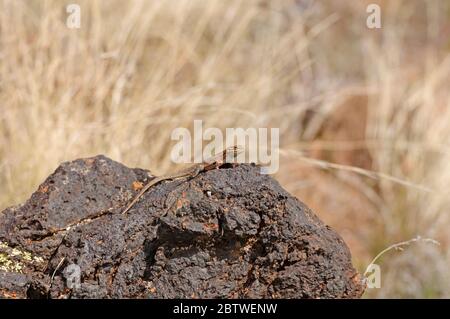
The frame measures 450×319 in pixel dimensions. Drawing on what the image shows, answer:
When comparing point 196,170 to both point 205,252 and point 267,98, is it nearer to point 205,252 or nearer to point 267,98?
point 205,252

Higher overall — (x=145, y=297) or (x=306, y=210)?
(x=306, y=210)

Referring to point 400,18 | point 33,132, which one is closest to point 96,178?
point 33,132

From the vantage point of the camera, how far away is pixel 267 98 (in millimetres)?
5242

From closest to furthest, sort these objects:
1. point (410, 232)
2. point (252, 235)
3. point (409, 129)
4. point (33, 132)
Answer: point (252, 235) → point (33, 132) → point (410, 232) → point (409, 129)

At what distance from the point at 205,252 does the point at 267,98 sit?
11.3 ft

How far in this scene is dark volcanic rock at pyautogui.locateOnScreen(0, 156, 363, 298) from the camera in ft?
6.04

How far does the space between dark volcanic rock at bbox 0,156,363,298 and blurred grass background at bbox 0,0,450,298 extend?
0.83 m

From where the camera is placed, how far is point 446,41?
326 inches

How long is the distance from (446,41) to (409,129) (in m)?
2.56

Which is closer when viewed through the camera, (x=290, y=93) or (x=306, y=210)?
(x=306, y=210)

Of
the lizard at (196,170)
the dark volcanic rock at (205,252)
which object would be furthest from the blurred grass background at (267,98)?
the dark volcanic rock at (205,252)

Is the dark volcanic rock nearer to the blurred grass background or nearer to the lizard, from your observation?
the lizard
